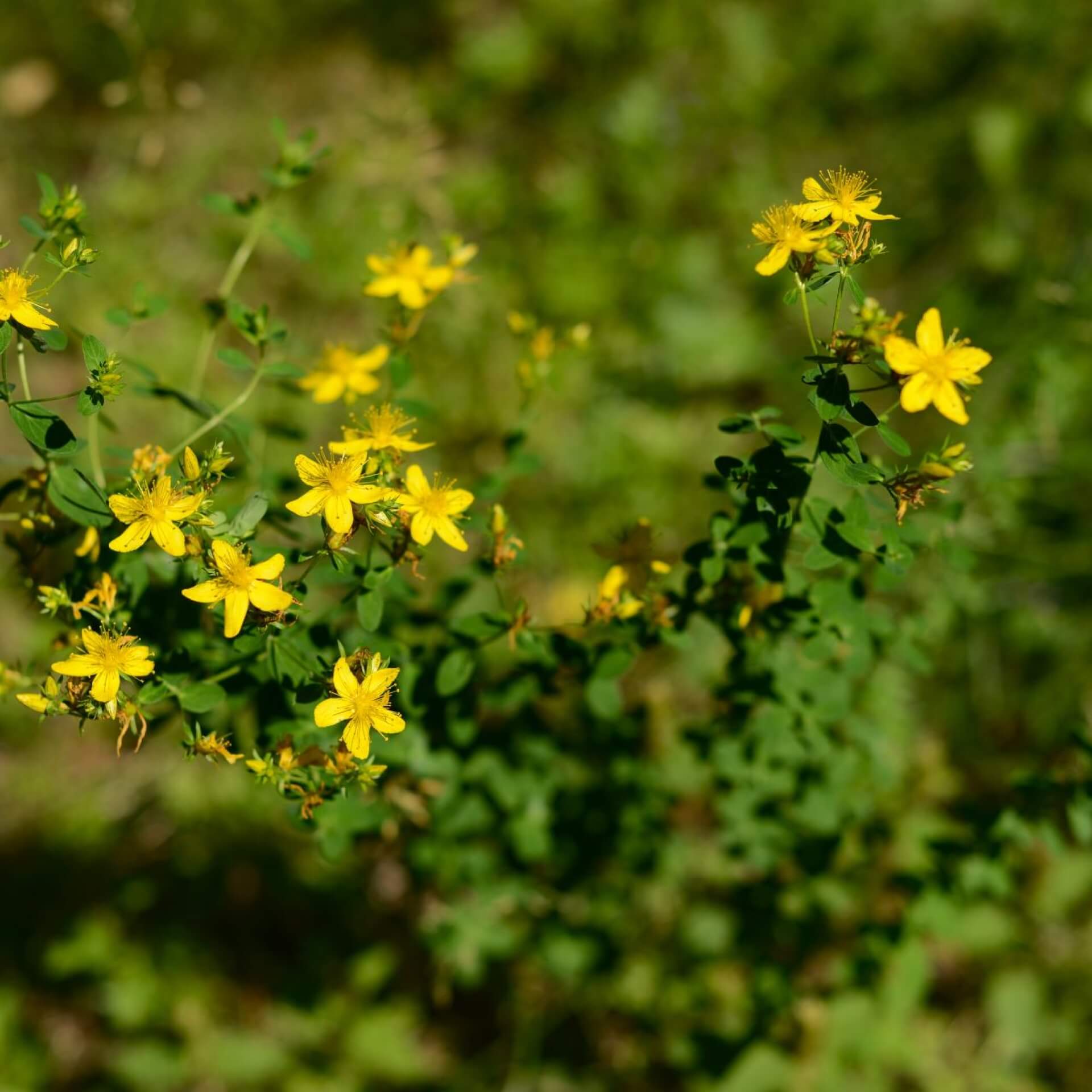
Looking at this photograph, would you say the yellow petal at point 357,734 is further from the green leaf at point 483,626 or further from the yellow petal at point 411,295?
the yellow petal at point 411,295

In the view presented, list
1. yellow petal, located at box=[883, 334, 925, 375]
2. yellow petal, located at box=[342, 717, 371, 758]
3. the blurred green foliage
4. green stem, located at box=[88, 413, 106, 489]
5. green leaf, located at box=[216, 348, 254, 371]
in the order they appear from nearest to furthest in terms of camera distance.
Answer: yellow petal, located at box=[883, 334, 925, 375] < yellow petal, located at box=[342, 717, 371, 758] < green stem, located at box=[88, 413, 106, 489] < green leaf, located at box=[216, 348, 254, 371] < the blurred green foliage

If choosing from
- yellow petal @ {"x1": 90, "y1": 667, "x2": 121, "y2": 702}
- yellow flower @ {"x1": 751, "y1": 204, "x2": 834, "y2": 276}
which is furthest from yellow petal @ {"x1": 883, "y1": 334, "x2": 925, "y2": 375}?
yellow petal @ {"x1": 90, "y1": 667, "x2": 121, "y2": 702}

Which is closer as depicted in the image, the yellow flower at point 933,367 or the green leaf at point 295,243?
the yellow flower at point 933,367

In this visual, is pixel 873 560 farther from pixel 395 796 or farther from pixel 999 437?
pixel 999 437

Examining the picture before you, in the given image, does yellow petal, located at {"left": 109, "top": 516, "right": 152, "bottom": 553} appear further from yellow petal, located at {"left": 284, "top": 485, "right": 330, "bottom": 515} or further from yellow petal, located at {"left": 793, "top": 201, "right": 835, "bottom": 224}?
yellow petal, located at {"left": 793, "top": 201, "right": 835, "bottom": 224}

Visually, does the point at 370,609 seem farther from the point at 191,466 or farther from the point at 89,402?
the point at 89,402

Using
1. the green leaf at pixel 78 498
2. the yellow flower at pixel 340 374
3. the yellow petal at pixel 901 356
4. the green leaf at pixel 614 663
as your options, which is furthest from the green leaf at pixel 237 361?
the yellow petal at pixel 901 356
